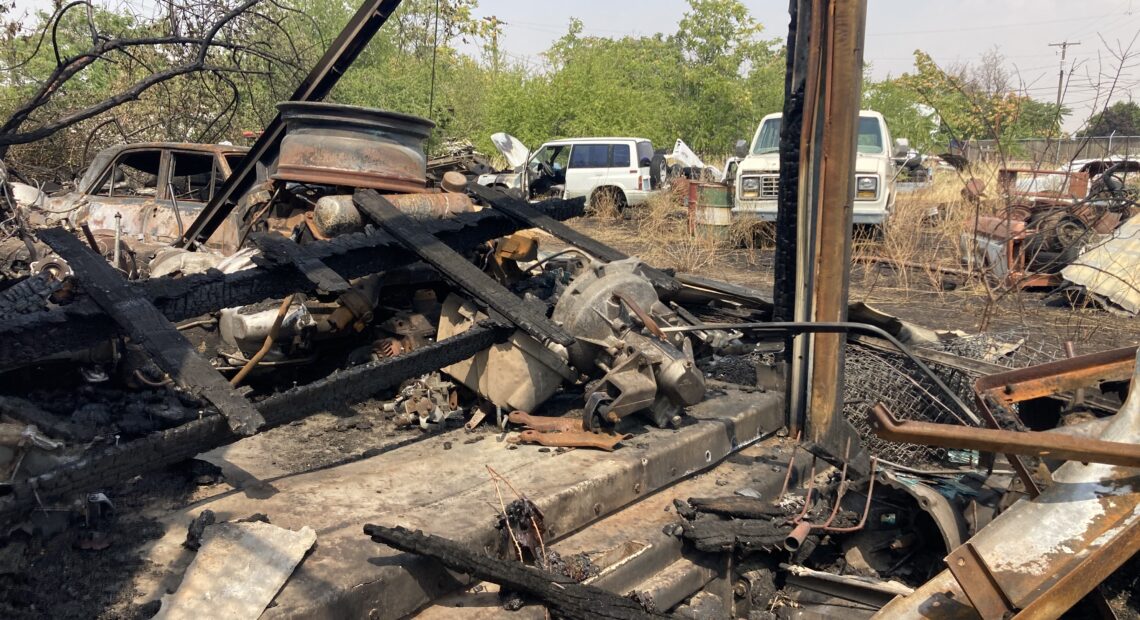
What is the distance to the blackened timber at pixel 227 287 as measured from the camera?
10.5 feet

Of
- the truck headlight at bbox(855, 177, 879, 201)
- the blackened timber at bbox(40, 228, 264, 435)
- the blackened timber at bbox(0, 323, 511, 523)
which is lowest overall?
the blackened timber at bbox(0, 323, 511, 523)

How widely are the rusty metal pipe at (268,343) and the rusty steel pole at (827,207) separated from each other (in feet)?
8.30

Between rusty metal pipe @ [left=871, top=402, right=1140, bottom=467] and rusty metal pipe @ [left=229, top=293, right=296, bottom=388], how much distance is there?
3013 mm

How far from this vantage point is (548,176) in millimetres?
19688

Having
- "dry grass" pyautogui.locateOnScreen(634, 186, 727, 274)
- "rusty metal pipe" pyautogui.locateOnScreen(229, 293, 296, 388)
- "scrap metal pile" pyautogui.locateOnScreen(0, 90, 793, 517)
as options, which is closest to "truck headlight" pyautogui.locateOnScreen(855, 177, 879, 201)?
"dry grass" pyautogui.locateOnScreen(634, 186, 727, 274)

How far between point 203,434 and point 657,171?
17.5 meters

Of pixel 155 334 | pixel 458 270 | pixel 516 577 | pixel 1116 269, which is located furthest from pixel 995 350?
pixel 1116 269

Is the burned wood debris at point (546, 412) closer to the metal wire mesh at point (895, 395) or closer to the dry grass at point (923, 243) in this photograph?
the metal wire mesh at point (895, 395)

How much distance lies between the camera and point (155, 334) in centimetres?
319

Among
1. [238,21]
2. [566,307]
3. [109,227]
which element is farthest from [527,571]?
[109,227]

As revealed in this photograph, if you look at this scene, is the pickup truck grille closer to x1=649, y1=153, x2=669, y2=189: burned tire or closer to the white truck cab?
the white truck cab

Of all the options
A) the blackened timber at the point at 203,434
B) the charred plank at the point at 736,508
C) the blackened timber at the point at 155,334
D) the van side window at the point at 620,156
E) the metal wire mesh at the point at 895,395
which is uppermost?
the van side window at the point at 620,156

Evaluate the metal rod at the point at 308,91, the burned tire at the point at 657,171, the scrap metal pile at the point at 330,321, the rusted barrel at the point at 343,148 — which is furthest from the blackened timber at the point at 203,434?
the burned tire at the point at 657,171

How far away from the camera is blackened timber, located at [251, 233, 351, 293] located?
3.66 m
